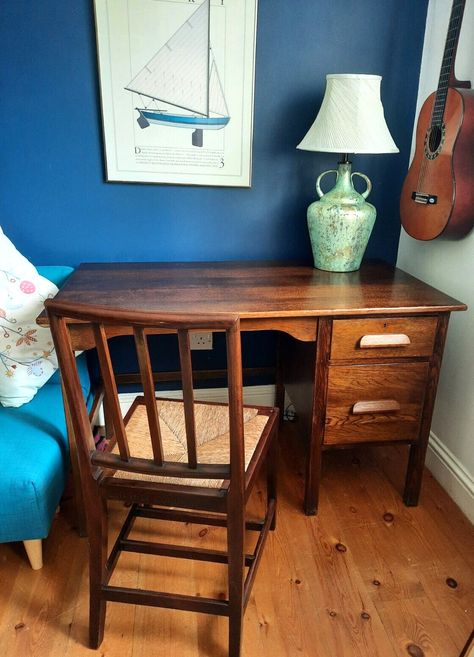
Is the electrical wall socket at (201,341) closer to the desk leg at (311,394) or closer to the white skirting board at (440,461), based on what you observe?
the white skirting board at (440,461)

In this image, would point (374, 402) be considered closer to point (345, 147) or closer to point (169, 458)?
point (169, 458)

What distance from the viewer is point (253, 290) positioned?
158 centimetres

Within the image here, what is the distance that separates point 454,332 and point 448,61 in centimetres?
90

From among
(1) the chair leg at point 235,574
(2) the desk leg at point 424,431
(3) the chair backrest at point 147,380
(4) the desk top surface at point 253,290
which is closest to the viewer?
(3) the chair backrest at point 147,380

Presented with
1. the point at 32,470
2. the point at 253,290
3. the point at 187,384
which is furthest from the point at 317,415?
the point at 32,470

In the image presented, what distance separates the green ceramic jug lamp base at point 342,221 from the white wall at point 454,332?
32 centimetres

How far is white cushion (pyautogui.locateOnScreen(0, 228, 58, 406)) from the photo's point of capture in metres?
1.48

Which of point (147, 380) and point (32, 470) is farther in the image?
point (32, 470)

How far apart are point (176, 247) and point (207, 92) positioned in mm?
580

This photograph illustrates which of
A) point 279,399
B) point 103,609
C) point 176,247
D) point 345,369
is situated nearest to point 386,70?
point 176,247

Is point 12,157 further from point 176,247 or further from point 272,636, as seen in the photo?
point 272,636

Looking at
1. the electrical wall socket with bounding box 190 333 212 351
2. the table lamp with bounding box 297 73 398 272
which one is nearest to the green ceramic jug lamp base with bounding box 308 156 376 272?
the table lamp with bounding box 297 73 398 272

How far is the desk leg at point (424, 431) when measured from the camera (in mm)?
1535

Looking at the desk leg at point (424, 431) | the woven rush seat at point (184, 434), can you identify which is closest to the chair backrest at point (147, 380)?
the woven rush seat at point (184, 434)
